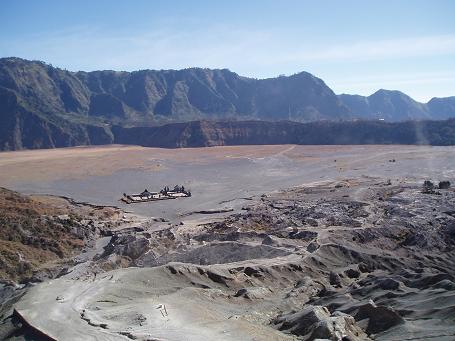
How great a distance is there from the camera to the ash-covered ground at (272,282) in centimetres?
1858

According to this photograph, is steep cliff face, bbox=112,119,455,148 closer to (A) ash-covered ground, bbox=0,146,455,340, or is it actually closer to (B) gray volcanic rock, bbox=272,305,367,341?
(A) ash-covered ground, bbox=0,146,455,340

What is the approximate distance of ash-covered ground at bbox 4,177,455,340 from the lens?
61.0 feet

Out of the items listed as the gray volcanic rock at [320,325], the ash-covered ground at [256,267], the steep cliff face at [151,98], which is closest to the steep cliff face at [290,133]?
the steep cliff face at [151,98]

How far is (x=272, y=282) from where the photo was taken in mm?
26906

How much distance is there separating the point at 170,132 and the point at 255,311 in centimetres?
10569

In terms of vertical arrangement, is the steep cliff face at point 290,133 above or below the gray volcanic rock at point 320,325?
above

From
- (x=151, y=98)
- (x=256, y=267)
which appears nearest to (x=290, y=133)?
(x=151, y=98)

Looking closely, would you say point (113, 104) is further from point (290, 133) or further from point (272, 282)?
point (272, 282)

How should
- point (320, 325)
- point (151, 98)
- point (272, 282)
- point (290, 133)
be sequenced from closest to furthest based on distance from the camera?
1. point (320, 325)
2. point (272, 282)
3. point (290, 133)
4. point (151, 98)

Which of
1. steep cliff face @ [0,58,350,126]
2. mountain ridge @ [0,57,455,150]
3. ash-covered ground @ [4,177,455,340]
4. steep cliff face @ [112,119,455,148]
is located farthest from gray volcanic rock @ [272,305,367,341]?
steep cliff face @ [0,58,350,126]

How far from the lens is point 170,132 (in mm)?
126250

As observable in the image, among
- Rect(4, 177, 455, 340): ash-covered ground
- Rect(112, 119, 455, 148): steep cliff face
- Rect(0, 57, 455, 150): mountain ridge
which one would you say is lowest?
→ Rect(4, 177, 455, 340): ash-covered ground

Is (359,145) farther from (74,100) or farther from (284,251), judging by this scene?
(74,100)

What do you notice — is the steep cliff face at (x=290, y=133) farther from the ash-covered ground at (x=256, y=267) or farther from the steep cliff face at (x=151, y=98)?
the ash-covered ground at (x=256, y=267)
